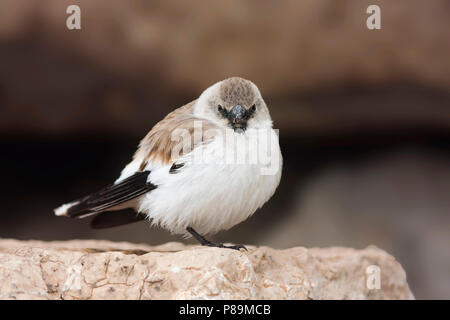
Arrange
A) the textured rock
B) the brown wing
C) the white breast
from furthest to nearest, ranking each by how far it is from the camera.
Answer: the brown wing, the white breast, the textured rock

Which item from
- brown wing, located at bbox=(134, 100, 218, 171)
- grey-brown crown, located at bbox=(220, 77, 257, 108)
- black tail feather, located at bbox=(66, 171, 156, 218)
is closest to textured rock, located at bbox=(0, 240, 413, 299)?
black tail feather, located at bbox=(66, 171, 156, 218)

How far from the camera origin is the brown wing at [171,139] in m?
2.69

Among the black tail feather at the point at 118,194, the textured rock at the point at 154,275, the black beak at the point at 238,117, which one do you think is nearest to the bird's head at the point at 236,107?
the black beak at the point at 238,117

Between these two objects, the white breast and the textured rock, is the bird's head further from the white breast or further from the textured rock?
the textured rock

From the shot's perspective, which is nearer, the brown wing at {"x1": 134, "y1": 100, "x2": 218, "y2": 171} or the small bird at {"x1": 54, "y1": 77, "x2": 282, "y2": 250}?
the small bird at {"x1": 54, "y1": 77, "x2": 282, "y2": 250}

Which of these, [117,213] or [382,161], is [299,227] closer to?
[382,161]

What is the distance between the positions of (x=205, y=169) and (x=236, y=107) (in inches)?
12.7

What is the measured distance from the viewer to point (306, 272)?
255 centimetres

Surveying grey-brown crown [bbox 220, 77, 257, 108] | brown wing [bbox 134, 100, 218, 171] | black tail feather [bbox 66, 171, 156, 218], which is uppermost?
grey-brown crown [bbox 220, 77, 257, 108]

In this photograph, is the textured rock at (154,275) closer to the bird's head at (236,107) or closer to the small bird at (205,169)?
the small bird at (205,169)

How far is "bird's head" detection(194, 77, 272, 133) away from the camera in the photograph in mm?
2727

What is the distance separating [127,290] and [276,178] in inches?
32.9
